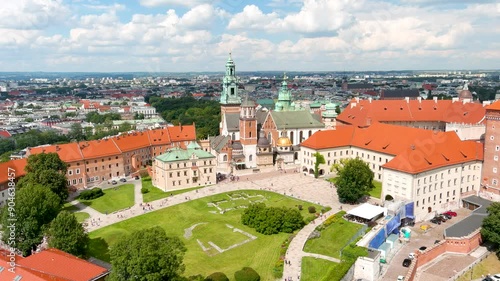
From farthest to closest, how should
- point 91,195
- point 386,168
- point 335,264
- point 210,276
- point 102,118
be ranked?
point 102,118 < point 91,195 < point 386,168 < point 335,264 < point 210,276

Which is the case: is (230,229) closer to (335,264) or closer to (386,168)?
(335,264)

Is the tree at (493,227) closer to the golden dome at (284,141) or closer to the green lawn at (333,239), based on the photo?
the green lawn at (333,239)

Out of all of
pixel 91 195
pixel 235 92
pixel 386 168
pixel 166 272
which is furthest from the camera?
pixel 235 92

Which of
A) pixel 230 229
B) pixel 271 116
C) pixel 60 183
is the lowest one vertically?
pixel 230 229

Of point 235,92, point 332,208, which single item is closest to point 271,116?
point 235,92

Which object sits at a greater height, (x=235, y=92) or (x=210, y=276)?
(x=235, y=92)

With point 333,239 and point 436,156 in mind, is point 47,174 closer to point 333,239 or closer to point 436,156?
point 333,239

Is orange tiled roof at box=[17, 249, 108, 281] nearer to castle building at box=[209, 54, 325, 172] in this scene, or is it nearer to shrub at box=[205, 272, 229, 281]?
shrub at box=[205, 272, 229, 281]

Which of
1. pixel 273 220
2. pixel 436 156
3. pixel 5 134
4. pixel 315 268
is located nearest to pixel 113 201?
pixel 273 220
